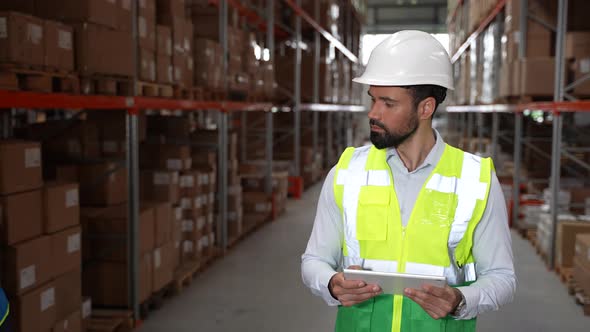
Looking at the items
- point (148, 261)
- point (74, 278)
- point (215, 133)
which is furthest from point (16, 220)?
point (215, 133)

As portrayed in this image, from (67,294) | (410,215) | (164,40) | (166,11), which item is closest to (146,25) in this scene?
(164,40)

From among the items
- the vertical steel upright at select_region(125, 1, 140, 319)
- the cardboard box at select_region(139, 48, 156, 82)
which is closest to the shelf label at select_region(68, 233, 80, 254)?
the vertical steel upright at select_region(125, 1, 140, 319)

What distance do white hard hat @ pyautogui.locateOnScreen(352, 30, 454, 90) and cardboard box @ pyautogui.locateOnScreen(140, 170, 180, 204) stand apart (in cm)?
400

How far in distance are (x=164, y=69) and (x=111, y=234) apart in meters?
1.67

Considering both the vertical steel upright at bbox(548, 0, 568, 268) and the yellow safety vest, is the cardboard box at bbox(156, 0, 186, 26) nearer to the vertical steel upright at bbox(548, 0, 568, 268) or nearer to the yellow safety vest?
the vertical steel upright at bbox(548, 0, 568, 268)

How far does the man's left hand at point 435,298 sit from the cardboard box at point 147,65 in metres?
4.03

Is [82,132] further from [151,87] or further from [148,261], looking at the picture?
[148,261]

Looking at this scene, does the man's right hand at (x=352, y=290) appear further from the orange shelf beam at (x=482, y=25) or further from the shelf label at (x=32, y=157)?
the orange shelf beam at (x=482, y=25)

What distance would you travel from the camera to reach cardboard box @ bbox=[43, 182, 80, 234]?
159 inches

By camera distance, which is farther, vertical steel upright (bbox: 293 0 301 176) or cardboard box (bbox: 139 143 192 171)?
vertical steel upright (bbox: 293 0 301 176)

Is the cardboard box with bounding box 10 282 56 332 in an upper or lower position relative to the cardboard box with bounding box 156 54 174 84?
lower

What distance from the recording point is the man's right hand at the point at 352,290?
1.98 m

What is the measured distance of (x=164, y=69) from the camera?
19.5 feet

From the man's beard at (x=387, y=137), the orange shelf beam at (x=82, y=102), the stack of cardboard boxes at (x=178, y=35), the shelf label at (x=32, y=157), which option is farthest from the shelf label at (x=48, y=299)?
the stack of cardboard boxes at (x=178, y=35)
